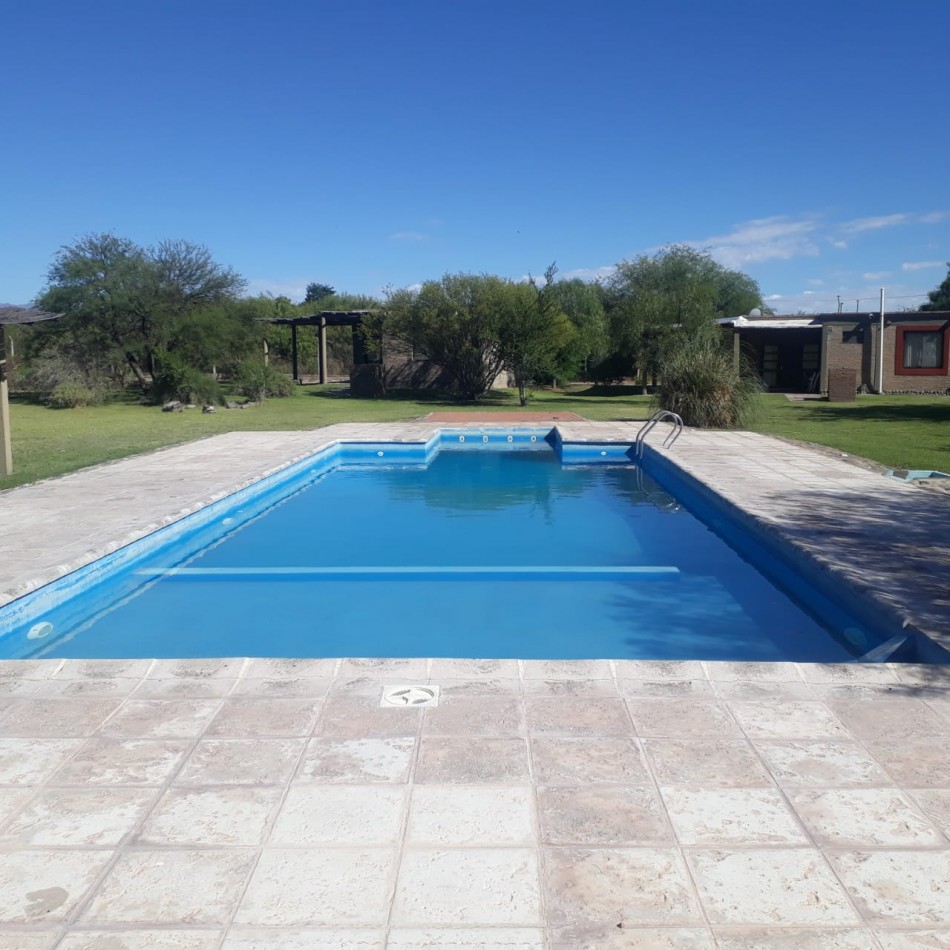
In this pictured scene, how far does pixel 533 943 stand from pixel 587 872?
34cm

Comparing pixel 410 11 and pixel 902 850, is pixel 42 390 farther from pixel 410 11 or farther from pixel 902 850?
pixel 902 850

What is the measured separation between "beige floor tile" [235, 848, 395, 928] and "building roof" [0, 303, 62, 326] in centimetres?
877

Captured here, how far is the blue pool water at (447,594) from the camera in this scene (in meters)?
5.35

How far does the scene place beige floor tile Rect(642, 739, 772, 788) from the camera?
2961mm

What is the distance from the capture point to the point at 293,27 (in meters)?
15.1

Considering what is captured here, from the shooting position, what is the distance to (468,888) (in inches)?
93.5

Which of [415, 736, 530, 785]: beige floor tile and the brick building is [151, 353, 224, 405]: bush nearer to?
the brick building

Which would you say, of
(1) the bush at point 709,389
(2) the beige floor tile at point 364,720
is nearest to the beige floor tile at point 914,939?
(2) the beige floor tile at point 364,720

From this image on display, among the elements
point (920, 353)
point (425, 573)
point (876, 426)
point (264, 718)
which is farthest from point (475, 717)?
point (920, 353)

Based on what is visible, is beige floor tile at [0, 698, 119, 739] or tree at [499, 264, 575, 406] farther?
tree at [499, 264, 575, 406]

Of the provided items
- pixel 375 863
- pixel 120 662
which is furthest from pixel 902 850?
pixel 120 662

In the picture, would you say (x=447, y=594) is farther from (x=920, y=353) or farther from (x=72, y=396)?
(x=920, y=353)

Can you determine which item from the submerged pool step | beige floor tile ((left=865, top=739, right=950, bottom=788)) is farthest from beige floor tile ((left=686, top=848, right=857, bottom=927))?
the submerged pool step

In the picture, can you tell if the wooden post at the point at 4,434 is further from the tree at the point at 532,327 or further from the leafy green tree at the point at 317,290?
the leafy green tree at the point at 317,290
